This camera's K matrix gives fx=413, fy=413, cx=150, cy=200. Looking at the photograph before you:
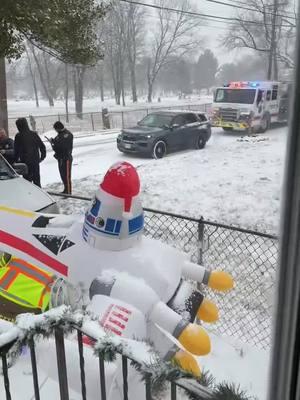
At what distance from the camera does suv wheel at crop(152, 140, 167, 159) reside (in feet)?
42.1

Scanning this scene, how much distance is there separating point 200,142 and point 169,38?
1004 centimetres

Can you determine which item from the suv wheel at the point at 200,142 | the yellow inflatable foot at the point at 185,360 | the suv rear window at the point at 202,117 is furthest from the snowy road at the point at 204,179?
the yellow inflatable foot at the point at 185,360

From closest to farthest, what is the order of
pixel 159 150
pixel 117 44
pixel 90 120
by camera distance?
1. pixel 159 150
2. pixel 117 44
3. pixel 90 120

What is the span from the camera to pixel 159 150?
42.9 ft

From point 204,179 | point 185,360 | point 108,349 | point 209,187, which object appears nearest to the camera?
point 108,349

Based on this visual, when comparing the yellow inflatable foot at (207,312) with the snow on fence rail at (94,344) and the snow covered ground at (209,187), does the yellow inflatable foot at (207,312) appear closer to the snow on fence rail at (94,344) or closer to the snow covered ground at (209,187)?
the snow covered ground at (209,187)

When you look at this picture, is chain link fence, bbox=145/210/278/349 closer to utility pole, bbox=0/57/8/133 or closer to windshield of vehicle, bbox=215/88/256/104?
utility pole, bbox=0/57/8/133

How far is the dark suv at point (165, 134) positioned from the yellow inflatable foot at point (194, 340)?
1016 cm

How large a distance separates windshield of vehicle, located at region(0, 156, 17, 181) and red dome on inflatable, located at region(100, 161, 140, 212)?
2886 mm

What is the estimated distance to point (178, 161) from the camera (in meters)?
11.9

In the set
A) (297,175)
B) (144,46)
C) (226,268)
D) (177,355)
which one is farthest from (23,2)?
(144,46)

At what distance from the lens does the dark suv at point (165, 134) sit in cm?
1279

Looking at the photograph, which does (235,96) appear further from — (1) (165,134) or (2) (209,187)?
(2) (209,187)

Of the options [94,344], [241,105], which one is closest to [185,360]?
[94,344]
